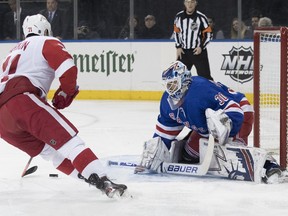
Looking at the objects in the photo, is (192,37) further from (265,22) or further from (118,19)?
(118,19)

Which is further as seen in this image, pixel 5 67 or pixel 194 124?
pixel 194 124

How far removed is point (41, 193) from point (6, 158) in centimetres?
127

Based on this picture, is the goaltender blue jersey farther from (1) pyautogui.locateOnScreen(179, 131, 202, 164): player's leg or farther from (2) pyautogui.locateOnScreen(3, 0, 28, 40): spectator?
(2) pyautogui.locateOnScreen(3, 0, 28, 40): spectator

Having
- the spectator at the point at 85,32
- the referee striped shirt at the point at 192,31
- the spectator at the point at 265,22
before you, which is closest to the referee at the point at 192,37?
the referee striped shirt at the point at 192,31

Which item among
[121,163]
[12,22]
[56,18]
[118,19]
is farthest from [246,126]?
[12,22]

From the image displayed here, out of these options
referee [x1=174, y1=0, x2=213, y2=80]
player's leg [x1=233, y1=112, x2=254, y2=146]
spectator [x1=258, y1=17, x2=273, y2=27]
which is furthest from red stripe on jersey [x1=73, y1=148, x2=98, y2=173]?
spectator [x1=258, y1=17, x2=273, y2=27]

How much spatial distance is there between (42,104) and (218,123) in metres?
0.91

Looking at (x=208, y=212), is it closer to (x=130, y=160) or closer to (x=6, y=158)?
(x=130, y=160)

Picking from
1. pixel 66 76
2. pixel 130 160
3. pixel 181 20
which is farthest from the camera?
pixel 181 20

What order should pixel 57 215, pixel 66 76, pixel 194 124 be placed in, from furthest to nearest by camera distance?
pixel 194 124 < pixel 66 76 < pixel 57 215

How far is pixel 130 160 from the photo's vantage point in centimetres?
469

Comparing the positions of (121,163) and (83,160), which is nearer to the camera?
(83,160)

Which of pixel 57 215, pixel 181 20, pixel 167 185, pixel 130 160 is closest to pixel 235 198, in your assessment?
pixel 167 185

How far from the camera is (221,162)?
13.3 feet
